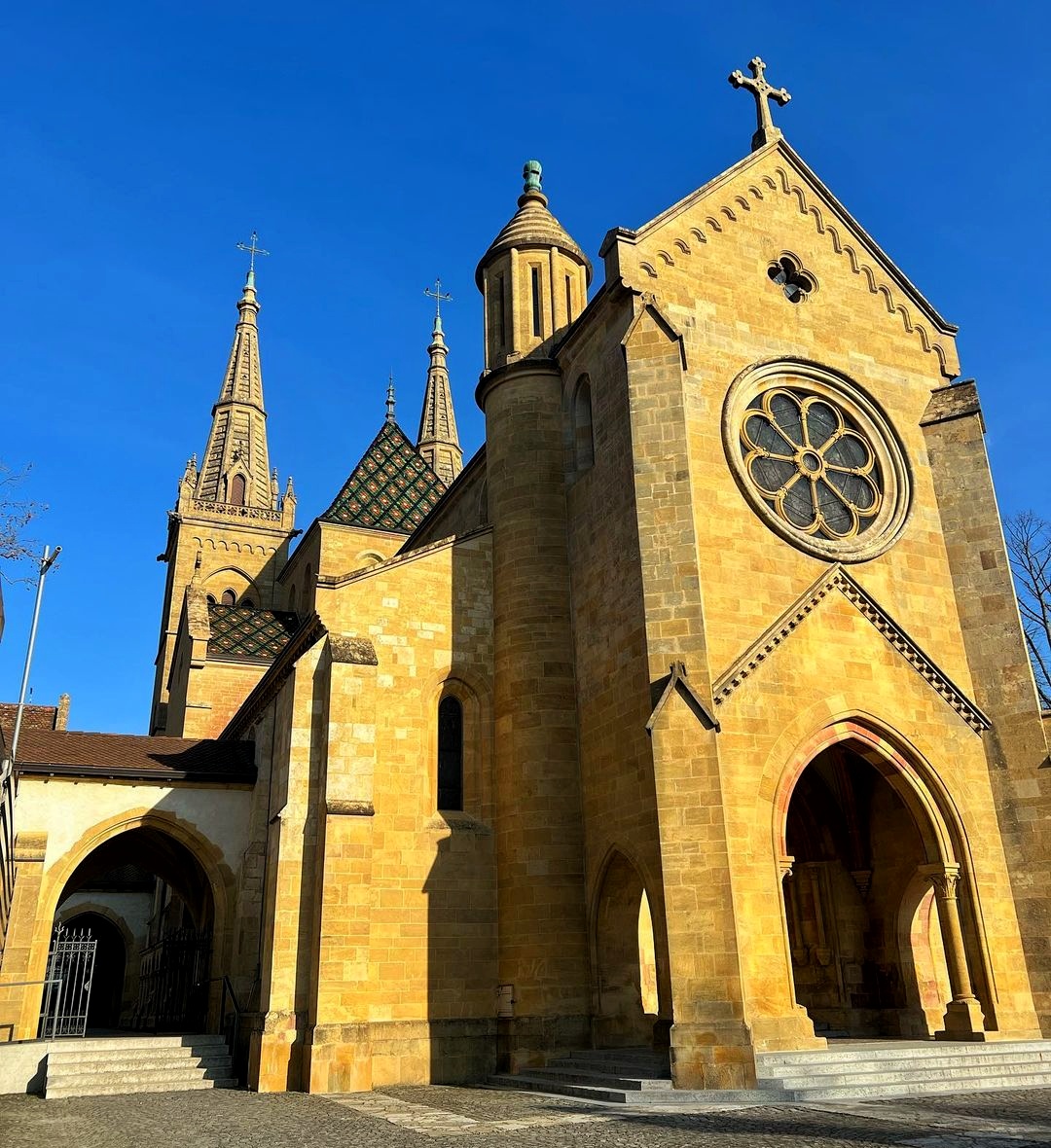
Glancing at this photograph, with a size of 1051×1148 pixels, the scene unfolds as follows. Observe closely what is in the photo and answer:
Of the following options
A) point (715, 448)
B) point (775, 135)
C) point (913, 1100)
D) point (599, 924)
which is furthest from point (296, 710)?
point (775, 135)

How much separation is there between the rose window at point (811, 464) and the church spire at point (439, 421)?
31.0m

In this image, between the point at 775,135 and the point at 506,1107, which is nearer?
the point at 506,1107

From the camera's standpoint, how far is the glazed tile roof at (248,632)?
31219mm

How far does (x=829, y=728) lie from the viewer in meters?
15.1

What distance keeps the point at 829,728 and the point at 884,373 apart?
7.32m

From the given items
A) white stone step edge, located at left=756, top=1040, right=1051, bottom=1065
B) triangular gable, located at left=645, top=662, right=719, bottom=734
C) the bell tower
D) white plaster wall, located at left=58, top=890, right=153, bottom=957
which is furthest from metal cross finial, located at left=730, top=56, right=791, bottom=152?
white plaster wall, located at left=58, top=890, right=153, bottom=957

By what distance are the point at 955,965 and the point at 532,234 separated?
48.9 ft

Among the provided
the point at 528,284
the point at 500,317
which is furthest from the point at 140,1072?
the point at 528,284

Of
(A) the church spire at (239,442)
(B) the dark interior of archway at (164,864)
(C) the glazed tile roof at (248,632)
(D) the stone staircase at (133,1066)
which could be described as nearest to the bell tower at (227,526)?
(A) the church spire at (239,442)

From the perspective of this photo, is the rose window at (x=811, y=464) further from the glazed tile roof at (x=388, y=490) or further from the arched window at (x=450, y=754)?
the glazed tile roof at (x=388, y=490)

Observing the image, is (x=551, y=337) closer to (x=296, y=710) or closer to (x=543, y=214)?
(x=543, y=214)

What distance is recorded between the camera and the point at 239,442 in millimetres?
44906

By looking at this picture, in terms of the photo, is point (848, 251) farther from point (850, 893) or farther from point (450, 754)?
point (450, 754)

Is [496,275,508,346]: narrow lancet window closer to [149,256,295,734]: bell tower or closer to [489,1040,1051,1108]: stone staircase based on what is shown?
[489,1040,1051,1108]: stone staircase
